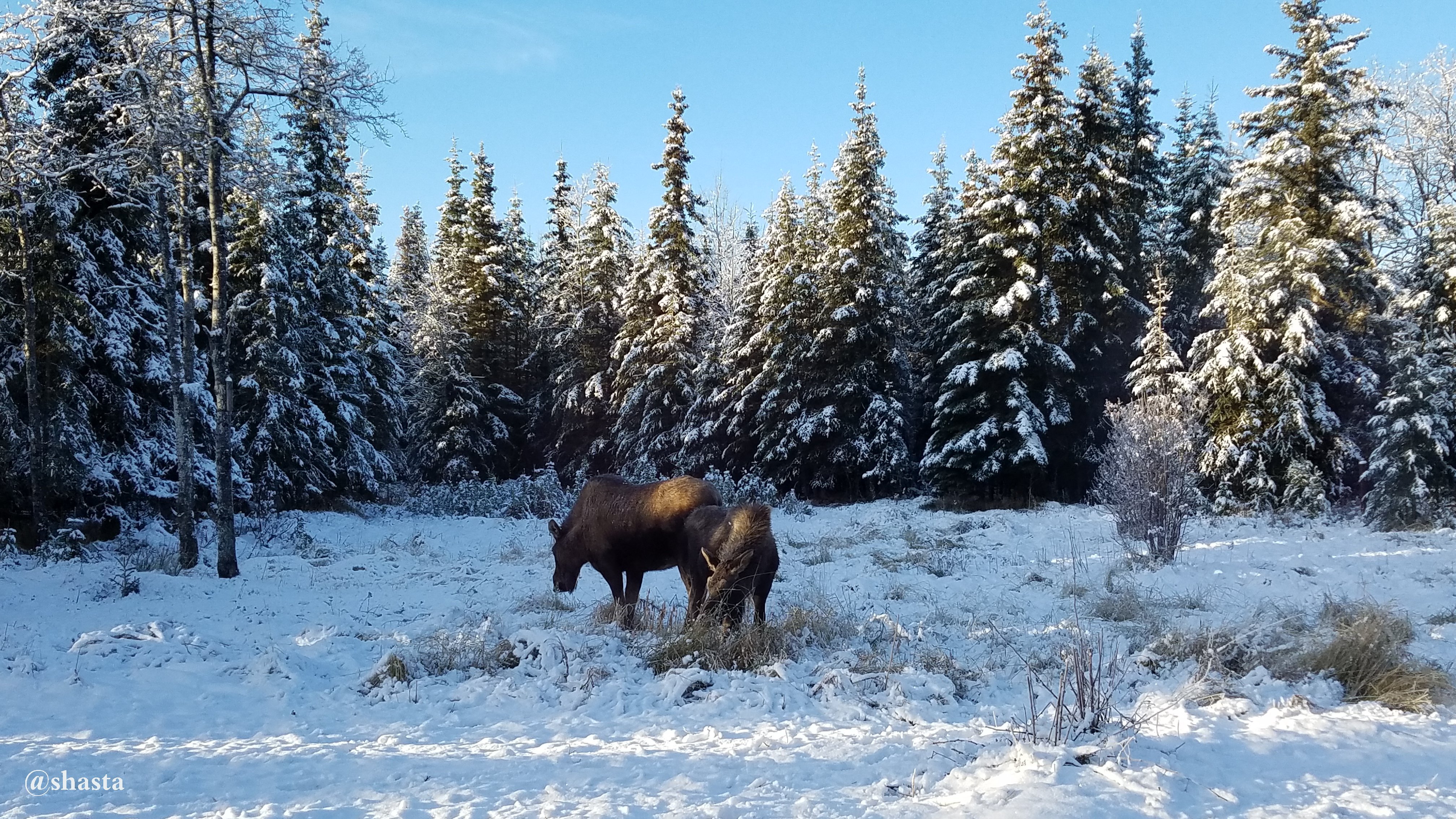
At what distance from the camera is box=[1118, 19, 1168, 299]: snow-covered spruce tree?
23391 millimetres

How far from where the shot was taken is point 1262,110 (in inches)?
732

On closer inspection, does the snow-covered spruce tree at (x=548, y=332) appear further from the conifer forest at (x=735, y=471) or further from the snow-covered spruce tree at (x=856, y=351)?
the snow-covered spruce tree at (x=856, y=351)

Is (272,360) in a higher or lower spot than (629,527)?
higher

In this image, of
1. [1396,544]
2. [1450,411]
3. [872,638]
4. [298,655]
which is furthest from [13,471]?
[1450,411]

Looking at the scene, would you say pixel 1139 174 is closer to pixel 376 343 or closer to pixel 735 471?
pixel 735 471

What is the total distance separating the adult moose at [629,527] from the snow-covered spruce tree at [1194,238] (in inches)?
823

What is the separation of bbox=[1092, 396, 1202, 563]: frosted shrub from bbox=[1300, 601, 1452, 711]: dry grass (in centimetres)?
536

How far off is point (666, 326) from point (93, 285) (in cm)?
1563

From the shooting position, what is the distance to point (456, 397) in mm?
28578

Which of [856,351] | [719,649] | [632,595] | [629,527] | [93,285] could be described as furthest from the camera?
[856,351]

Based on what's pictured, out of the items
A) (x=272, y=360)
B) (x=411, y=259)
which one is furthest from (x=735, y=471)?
(x=411, y=259)

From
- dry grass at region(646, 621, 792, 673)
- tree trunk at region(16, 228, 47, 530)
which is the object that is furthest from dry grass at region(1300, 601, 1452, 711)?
tree trunk at region(16, 228, 47, 530)

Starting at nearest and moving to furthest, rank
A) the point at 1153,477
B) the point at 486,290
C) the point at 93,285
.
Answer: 1. the point at 1153,477
2. the point at 93,285
3. the point at 486,290

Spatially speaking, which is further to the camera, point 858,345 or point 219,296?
point 858,345
